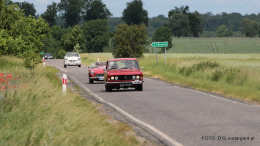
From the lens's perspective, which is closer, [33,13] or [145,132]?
[145,132]

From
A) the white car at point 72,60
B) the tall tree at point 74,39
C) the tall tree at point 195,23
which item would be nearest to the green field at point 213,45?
the tall tree at point 74,39

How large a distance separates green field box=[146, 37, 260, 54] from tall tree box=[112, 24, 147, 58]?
226 feet

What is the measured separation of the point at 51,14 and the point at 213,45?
192ft

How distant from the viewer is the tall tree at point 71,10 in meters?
156

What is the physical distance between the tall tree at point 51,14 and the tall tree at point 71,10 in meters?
2.11

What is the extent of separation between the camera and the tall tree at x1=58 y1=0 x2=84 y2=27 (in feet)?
510

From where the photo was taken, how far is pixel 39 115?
10.2m

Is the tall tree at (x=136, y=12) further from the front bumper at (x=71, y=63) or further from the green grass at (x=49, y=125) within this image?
the green grass at (x=49, y=125)

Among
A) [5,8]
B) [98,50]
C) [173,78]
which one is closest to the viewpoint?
[173,78]

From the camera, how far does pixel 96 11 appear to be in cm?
15225

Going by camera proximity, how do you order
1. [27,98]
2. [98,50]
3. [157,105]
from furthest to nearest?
1. [98,50]
2. [157,105]
3. [27,98]

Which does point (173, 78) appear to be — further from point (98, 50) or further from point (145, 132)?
point (98, 50)

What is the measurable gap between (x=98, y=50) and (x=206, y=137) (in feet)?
439

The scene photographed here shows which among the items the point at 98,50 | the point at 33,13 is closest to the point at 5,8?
the point at 98,50
